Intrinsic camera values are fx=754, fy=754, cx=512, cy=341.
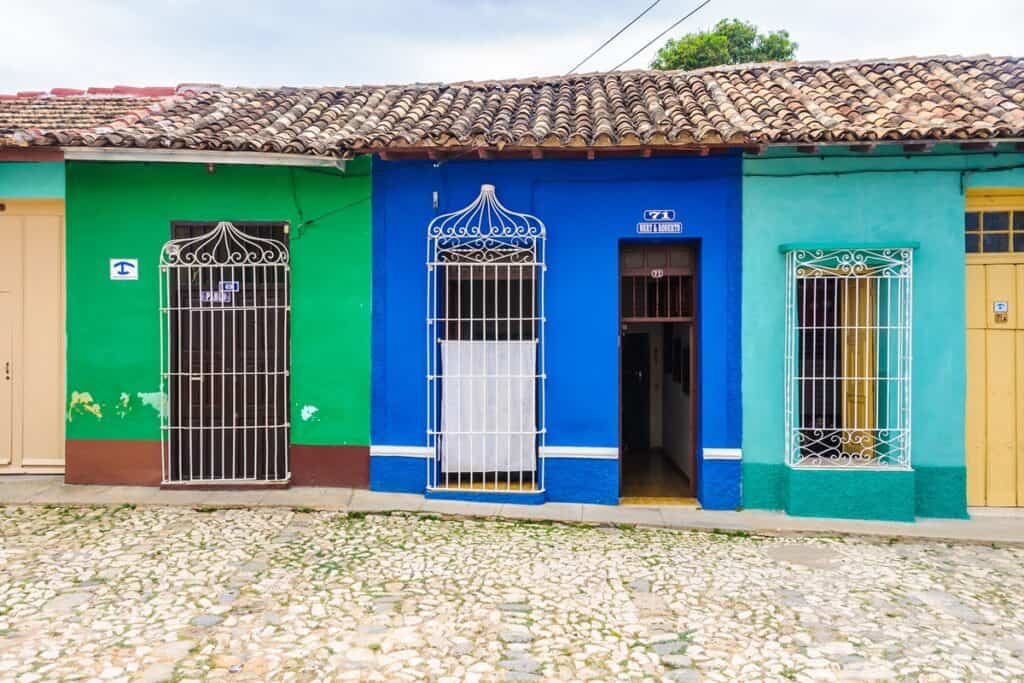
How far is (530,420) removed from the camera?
754 cm

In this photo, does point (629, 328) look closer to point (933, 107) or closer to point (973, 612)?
point (933, 107)

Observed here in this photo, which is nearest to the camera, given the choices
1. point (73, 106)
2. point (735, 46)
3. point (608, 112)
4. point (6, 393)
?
point (608, 112)

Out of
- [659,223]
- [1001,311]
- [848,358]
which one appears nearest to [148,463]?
[659,223]

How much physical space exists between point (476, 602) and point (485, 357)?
9.97 feet

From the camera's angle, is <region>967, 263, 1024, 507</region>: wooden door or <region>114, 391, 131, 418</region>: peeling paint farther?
<region>114, 391, 131, 418</region>: peeling paint

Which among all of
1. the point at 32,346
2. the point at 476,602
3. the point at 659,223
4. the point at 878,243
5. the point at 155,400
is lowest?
the point at 476,602

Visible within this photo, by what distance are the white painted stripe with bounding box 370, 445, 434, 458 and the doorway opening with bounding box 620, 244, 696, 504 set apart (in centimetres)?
203

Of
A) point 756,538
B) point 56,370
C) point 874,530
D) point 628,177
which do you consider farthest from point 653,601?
point 56,370

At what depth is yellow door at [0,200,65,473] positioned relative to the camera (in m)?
7.93

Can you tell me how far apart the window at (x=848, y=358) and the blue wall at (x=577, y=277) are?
607 mm

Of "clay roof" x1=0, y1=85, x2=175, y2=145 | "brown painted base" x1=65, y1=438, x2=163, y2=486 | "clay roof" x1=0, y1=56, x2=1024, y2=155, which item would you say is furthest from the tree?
"brown painted base" x1=65, y1=438, x2=163, y2=486

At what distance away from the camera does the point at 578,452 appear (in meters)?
7.41

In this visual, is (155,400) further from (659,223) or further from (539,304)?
(659,223)

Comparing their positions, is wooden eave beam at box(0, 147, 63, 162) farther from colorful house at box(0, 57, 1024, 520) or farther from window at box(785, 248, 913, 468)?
window at box(785, 248, 913, 468)
